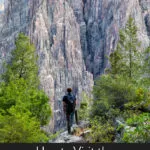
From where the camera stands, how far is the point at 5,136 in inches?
626

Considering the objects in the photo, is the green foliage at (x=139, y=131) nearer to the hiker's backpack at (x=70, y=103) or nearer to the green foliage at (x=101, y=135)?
the green foliage at (x=101, y=135)

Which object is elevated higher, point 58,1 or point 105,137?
point 58,1

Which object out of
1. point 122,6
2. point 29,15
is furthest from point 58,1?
point 122,6

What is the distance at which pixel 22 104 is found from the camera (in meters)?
22.0

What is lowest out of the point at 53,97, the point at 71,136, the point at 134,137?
the point at 53,97

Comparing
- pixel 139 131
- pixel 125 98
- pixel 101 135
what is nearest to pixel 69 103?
pixel 101 135

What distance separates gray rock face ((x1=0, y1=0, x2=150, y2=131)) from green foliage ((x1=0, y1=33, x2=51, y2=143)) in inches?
3420

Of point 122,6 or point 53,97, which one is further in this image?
point 122,6

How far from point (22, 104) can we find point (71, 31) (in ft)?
388

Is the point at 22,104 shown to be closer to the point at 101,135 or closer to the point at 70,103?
the point at 70,103

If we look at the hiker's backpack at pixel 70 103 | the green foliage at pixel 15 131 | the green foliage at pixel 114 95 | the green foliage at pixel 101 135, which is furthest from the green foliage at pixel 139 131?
the green foliage at pixel 114 95

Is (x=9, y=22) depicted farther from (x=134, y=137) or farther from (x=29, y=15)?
(x=134, y=137)
